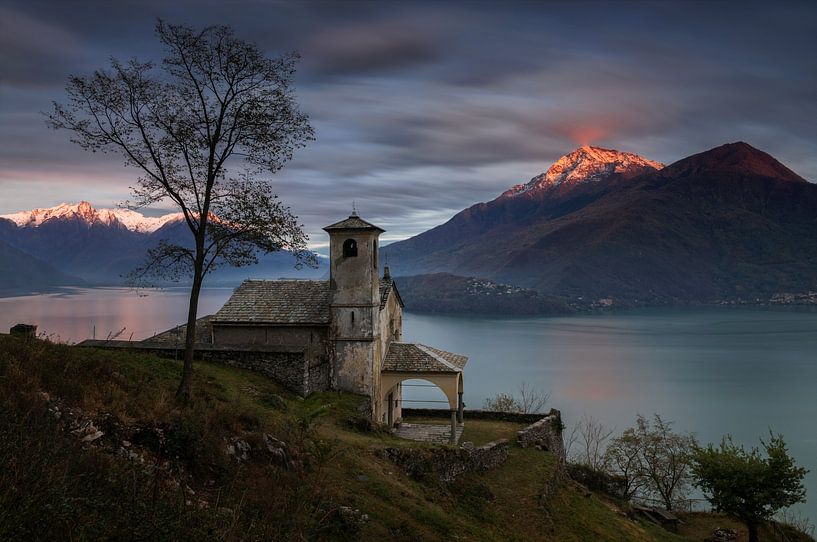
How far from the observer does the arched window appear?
26.1 meters

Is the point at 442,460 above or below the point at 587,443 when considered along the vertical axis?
above

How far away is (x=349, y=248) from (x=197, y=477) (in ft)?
56.6

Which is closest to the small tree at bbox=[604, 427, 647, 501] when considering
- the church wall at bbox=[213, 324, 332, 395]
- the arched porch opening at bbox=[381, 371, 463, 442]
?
the arched porch opening at bbox=[381, 371, 463, 442]

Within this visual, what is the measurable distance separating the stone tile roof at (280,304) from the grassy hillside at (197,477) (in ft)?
25.9

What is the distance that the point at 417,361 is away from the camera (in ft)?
87.3

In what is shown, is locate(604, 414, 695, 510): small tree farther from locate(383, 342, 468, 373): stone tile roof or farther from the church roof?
the church roof

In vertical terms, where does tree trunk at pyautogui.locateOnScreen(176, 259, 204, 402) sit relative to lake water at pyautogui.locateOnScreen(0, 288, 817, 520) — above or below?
above

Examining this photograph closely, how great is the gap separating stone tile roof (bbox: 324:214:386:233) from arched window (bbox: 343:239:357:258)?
66cm

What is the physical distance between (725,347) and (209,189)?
13709 cm

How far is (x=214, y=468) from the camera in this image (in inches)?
391

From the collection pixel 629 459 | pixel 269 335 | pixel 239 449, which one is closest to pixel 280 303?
pixel 269 335

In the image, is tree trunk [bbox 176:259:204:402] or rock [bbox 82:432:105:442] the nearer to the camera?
rock [bbox 82:432:105:442]

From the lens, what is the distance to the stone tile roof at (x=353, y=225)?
1016 inches

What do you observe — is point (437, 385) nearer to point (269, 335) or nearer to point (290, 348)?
point (290, 348)
